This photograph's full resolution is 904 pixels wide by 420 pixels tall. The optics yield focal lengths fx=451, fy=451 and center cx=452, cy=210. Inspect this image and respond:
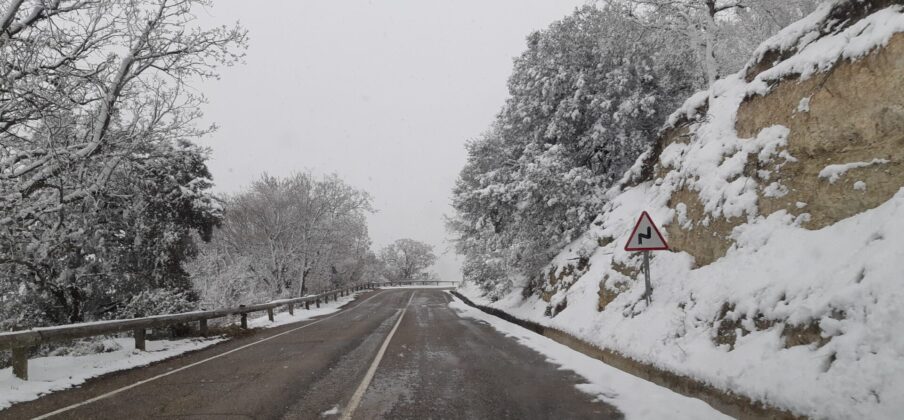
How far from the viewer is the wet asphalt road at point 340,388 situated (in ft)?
17.1

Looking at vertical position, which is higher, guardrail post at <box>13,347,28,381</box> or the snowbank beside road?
guardrail post at <box>13,347,28,381</box>

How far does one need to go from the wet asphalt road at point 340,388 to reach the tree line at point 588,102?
6.74m

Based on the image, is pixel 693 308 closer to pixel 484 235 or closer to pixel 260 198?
pixel 484 235

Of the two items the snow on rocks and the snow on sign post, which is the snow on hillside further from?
the snow on sign post

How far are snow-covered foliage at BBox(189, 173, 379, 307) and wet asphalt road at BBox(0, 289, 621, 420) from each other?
2497 centimetres

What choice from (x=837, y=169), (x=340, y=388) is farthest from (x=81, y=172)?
(x=837, y=169)

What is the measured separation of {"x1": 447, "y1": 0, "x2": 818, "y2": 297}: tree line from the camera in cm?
1553

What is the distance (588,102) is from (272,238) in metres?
27.3

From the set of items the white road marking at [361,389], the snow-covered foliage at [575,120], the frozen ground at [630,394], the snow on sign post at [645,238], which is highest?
the snow-covered foliage at [575,120]

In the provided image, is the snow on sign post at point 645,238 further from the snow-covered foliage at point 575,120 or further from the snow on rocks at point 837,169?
the snow-covered foliage at point 575,120

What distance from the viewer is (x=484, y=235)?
2303 cm

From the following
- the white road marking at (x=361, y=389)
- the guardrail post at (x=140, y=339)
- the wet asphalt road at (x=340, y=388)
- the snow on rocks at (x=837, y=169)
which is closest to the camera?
the white road marking at (x=361, y=389)

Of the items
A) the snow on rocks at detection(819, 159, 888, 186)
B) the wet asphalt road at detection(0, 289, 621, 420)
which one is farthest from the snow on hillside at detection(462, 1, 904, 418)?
the wet asphalt road at detection(0, 289, 621, 420)

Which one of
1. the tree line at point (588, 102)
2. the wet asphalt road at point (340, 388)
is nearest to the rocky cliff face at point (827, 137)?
the wet asphalt road at point (340, 388)
